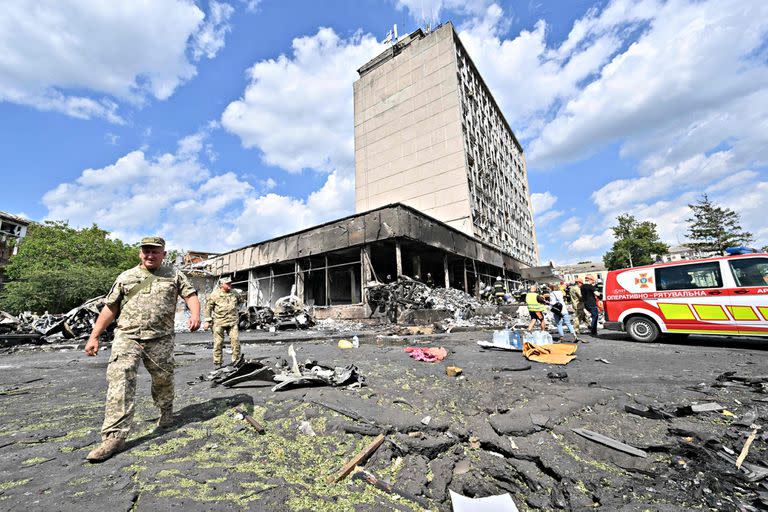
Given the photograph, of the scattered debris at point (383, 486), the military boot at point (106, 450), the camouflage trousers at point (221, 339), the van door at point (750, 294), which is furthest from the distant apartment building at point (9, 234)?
the van door at point (750, 294)

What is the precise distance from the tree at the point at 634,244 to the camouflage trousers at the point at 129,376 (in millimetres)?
56223

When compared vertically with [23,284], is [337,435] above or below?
below

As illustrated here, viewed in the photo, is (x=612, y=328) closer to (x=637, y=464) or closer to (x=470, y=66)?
(x=637, y=464)

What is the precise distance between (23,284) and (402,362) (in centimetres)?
4102

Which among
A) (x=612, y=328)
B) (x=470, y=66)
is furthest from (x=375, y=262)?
(x=470, y=66)

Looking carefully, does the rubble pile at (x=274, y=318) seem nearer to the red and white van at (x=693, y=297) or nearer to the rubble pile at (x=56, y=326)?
the rubble pile at (x=56, y=326)

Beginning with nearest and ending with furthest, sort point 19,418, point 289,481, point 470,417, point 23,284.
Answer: point 289,481
point 470,417
point 19,418
point 23,284

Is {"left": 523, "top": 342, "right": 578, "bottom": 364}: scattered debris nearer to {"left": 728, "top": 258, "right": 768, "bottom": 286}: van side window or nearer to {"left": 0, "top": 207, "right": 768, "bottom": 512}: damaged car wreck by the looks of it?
{"left": 0, "top": 207, "right": 768, "bottom": 512}: damaged car wreck

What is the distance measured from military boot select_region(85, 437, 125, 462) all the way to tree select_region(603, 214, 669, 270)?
186 ft

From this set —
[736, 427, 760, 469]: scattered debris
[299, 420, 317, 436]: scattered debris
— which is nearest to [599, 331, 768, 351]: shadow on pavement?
[736, 427, 760, 469]: scattered debris

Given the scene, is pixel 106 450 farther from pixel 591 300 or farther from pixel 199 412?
pixel 591 300

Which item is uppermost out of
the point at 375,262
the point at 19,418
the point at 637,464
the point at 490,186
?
the point at 490,186

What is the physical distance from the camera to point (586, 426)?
284 centimetres

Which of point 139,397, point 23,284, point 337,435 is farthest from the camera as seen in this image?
point 23,284
